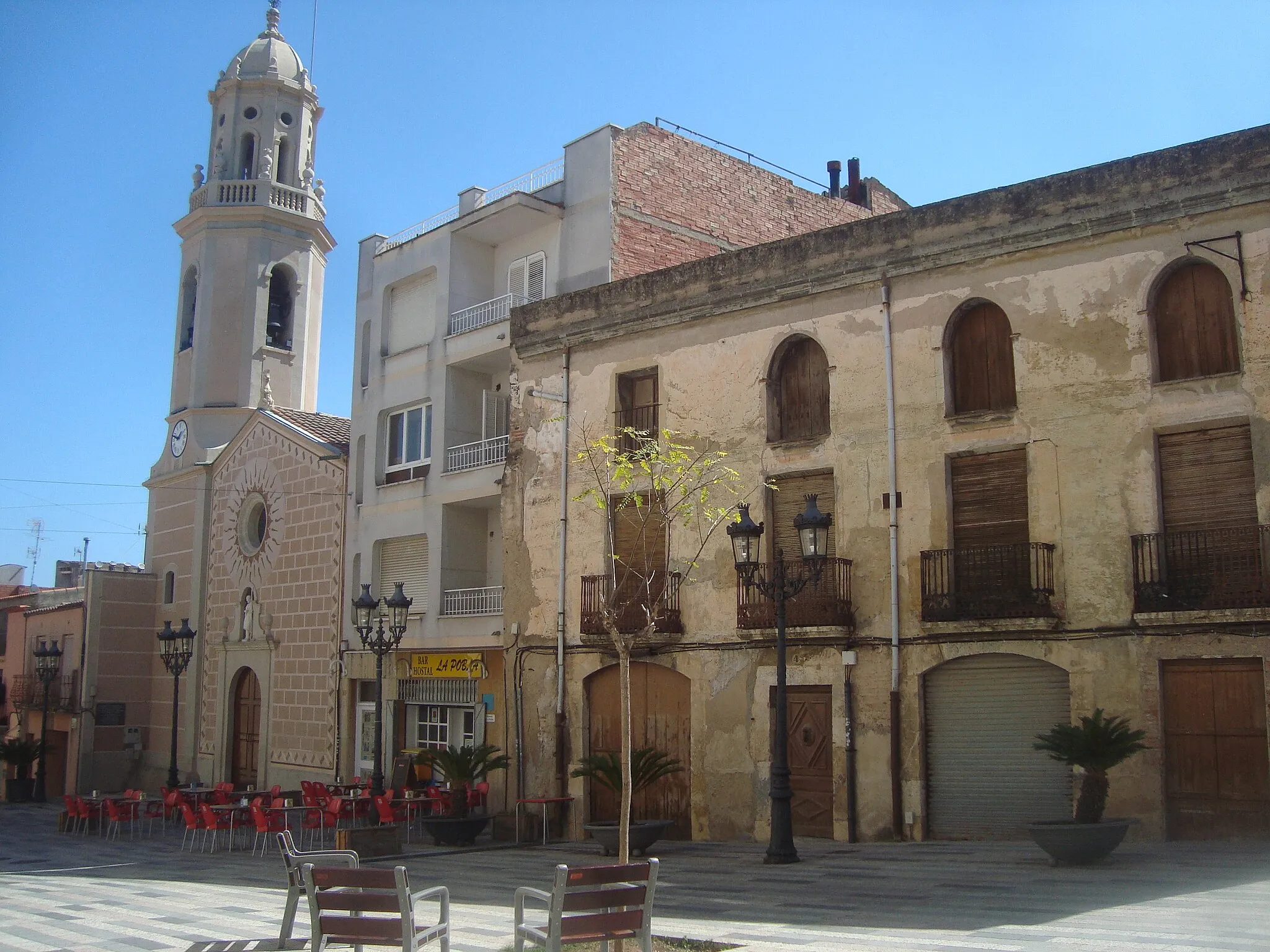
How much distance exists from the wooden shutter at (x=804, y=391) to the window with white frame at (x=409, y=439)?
9.21 m

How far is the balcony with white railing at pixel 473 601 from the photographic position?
2405cm

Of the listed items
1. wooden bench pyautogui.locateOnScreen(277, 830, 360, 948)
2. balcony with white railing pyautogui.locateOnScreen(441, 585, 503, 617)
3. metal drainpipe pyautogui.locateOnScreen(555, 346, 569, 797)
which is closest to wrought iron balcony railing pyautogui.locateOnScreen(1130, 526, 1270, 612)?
metal drainpipe pyautogui.locateOnScreen(555, 346, 569, 797)

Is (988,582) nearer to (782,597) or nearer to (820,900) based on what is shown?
(782,597)

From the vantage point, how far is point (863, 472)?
59.0 ft

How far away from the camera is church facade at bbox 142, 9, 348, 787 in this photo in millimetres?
28969

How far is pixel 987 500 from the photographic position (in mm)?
16922

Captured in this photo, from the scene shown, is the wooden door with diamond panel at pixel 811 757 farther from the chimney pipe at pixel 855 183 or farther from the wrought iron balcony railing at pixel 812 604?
the chimney pipe at pixel 855 183

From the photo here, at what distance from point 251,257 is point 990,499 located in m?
24.4

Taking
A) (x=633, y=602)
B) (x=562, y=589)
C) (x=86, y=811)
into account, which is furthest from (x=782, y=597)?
(x=86, y=811)

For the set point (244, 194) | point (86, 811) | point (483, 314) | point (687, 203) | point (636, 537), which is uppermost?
point (244, 194)

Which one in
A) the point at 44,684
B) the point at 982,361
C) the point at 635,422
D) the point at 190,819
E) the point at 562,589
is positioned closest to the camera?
the point at 982,361

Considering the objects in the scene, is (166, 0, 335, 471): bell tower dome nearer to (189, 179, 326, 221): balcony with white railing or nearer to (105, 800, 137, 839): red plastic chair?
(189, 179, 326, 221): balcony with white railing

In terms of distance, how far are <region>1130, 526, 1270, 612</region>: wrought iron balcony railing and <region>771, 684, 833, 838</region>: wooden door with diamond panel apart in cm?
468

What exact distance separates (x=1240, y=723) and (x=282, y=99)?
1214 inches
